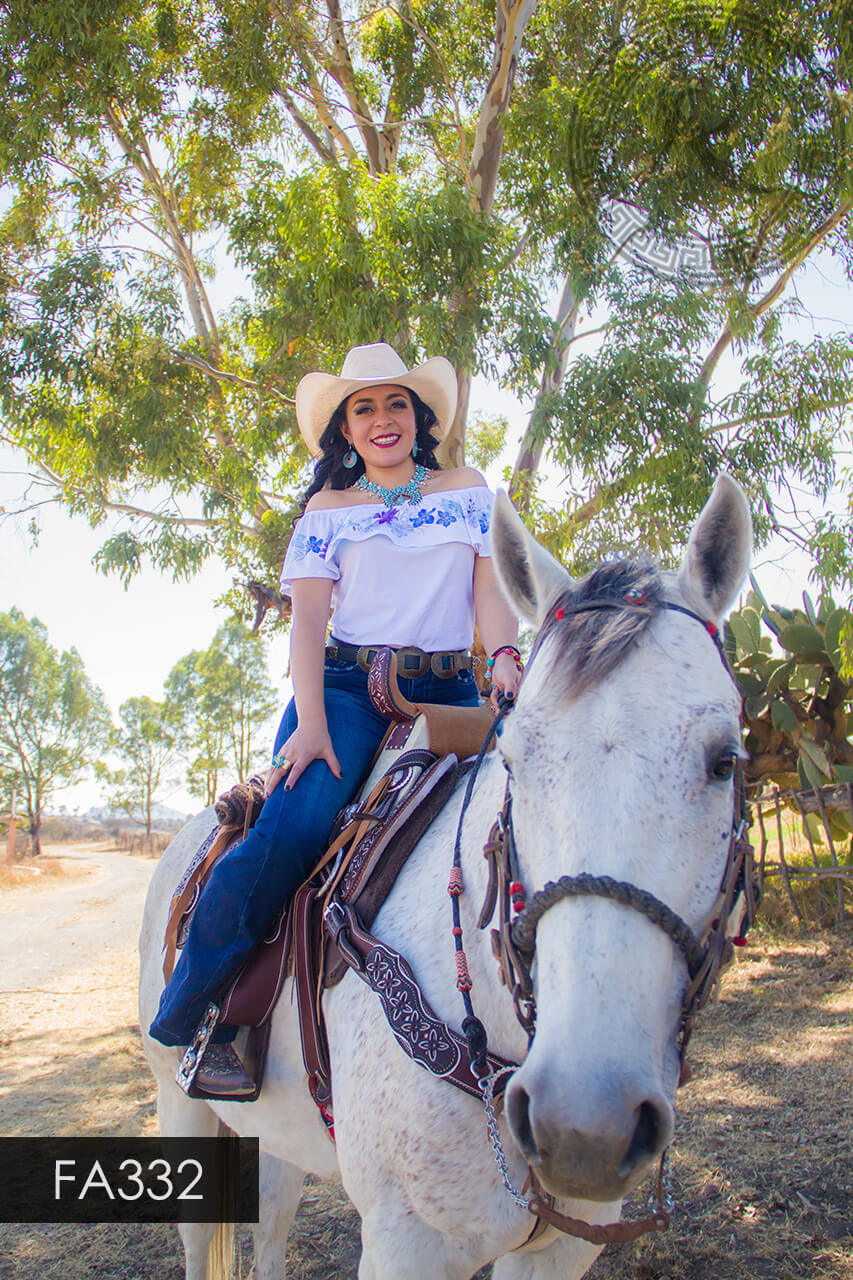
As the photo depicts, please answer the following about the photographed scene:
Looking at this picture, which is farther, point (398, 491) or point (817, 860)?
point (817, 860)

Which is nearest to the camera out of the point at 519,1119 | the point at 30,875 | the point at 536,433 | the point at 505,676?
the point at 519,1119

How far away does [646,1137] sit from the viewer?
1.19 meters

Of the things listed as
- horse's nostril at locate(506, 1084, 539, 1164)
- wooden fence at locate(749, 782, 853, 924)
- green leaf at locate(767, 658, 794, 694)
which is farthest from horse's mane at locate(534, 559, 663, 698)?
green leaf at locate(767, 658, 794, 694)

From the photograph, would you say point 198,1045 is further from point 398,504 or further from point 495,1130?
point 398,504

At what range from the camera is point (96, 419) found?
10812 millimetres

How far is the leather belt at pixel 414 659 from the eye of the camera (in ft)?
8.16

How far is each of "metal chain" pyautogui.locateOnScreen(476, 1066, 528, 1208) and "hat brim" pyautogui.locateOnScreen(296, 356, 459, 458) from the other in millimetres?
2182

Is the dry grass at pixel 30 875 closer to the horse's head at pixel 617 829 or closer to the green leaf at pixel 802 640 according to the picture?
the green leaf at pixel 802 640

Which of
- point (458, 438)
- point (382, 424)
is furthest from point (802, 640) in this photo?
point (382, 424)

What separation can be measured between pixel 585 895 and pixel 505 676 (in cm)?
99

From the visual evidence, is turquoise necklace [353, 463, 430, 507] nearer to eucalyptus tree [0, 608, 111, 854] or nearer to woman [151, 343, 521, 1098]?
woman [151, 343, 521, 1098]

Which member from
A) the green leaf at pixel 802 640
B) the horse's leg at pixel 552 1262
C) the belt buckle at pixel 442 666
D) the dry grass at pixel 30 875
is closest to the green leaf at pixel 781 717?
the green leaf at pixel 802 640

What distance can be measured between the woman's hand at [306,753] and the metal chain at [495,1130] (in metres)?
0.91

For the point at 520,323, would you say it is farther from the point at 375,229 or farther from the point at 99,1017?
the point at 99,1017
